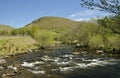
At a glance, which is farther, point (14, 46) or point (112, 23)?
point (14, 46)

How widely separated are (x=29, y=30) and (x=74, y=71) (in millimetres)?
68938

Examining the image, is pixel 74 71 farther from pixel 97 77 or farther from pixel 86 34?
pixel 86 34

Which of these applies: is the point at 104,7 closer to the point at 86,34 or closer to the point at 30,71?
the point at 30,71

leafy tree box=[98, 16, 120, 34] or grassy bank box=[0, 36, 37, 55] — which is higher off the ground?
leafy tree box=[98, 16, 120, 34]

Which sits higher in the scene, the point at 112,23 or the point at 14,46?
the point at 112,23

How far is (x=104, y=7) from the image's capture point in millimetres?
7461

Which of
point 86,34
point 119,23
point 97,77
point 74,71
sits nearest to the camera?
point 119,23

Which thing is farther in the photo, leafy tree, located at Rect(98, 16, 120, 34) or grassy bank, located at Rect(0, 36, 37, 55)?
grassy bank, located at Rect(0, 36, 37, 55)

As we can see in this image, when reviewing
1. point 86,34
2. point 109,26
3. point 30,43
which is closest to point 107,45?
point 86,34

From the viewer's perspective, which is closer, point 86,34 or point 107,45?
point 107,45

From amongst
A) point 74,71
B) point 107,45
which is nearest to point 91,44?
point 107,45

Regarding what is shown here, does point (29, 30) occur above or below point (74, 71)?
above

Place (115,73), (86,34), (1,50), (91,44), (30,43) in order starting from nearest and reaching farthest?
(115,73) → (1,50) → (91,44) → (30,43) → (86,34)

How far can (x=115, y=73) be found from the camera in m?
24.6
